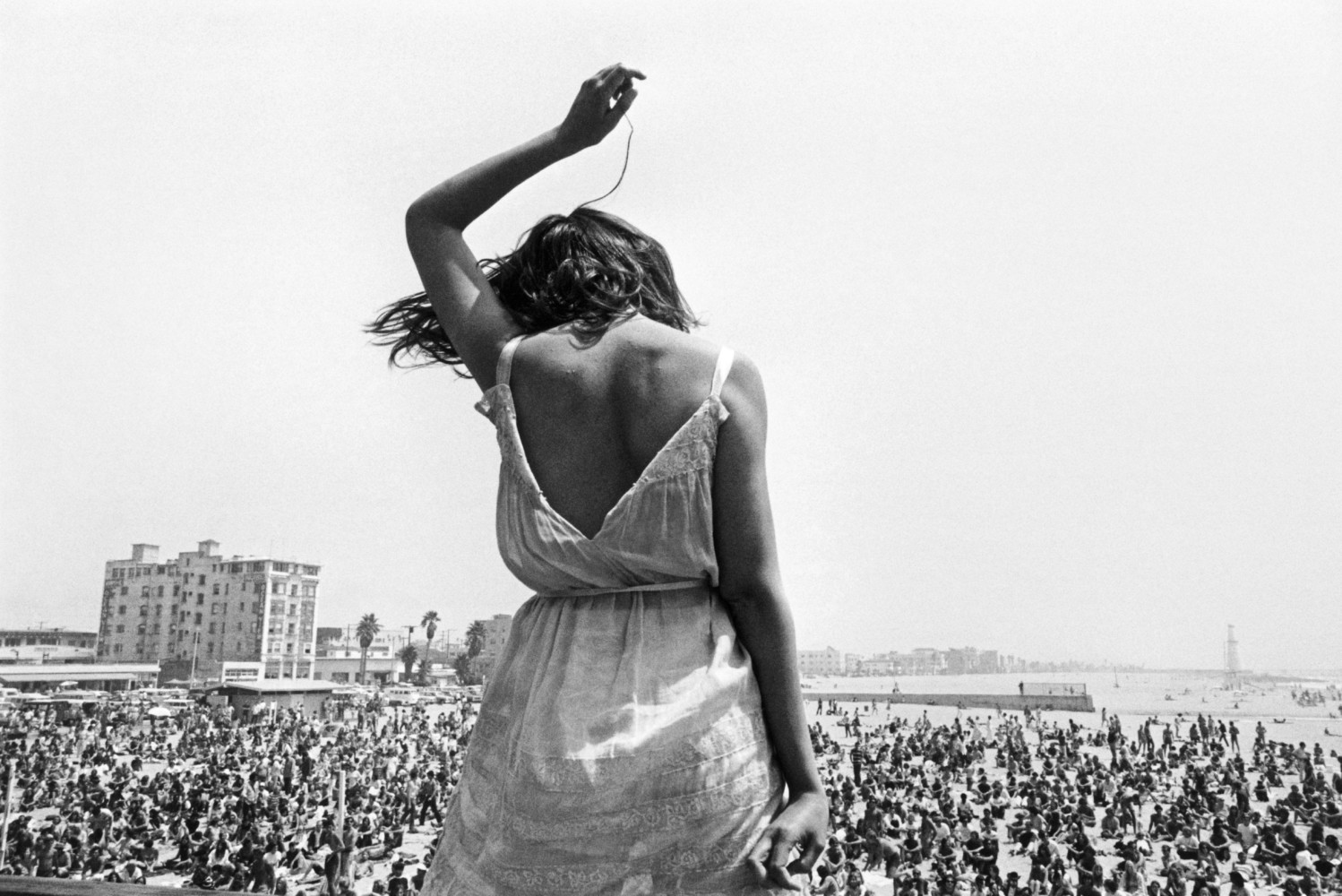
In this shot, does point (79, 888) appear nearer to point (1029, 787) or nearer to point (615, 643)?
point (615, 643)

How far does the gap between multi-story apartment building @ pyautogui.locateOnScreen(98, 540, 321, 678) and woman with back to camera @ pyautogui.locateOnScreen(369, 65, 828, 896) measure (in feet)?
211

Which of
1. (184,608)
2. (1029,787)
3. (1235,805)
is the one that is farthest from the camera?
(184,608)

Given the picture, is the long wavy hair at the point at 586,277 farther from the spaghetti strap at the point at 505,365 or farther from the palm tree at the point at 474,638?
the palm tree at the point at 474,638

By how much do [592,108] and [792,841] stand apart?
0.76m

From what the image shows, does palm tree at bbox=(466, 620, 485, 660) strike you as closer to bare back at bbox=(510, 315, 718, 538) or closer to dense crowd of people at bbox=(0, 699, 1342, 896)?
dense crowd of people at bbox=(0, 699, 1342, 896)

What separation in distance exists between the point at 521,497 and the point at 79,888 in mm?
1660

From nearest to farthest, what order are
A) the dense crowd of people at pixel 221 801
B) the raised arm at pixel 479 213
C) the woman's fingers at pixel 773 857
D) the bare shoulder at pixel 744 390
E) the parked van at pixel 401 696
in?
the woman's fingers at pixel 773 857 < the bare shoulder at pixel 744 390 < the raised arm at pixel 479 213 < the dense crowd of people at pixel 221 801 < the parked van at pixel 401 696

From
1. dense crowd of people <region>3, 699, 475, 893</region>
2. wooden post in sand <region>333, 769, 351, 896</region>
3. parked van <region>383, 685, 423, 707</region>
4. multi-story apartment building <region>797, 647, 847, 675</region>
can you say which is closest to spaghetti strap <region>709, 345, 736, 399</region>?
dense crowd of people <region>3, 699, 475, 893</region>

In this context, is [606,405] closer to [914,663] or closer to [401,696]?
[401,696]

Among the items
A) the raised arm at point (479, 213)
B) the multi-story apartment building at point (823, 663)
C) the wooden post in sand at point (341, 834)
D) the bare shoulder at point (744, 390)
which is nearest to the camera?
the bare shoulder at point (744, 390)

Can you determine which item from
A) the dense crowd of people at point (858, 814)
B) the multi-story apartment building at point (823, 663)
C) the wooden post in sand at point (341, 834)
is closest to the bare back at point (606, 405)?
the dense crowd of people at point (858, 814)

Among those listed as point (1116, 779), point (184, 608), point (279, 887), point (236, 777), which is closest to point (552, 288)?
point (279, 887)

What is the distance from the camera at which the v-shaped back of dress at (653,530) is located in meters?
0.86

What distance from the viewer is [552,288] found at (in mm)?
1013
